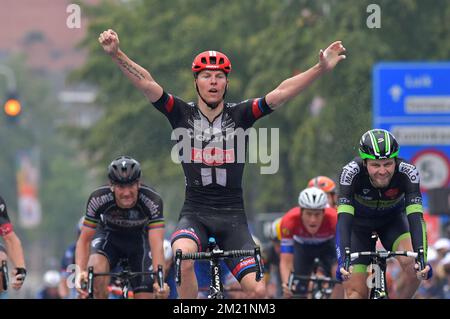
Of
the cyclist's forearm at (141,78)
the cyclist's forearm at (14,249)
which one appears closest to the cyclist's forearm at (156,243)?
the cyclist's forearm at (14,249)

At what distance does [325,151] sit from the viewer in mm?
30078

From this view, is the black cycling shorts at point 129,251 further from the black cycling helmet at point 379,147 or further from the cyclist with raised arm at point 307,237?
the black cycling helmet at point 379,147

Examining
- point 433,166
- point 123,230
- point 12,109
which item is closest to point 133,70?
point 123,230

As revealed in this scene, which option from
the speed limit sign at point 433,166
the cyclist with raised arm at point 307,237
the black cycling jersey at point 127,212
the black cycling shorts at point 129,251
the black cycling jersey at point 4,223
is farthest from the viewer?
the speed limit sign at point 433,166

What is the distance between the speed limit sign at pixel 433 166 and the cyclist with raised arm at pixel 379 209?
7.65 m

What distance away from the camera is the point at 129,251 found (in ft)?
45.2

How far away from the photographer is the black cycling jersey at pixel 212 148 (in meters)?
11.1

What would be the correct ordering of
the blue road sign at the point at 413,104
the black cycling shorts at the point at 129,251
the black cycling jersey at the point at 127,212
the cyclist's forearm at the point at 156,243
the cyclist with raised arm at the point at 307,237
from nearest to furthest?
the cyclist's forearm at the point at 156,243 < the black cycling jersey at the point at 127,212 < the black cycling shorts at the point at 129,251 < the cyclist with raised arm at the point at 307,237 < the blue road sign at the point at 413,104

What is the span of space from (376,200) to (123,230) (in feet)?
9.67

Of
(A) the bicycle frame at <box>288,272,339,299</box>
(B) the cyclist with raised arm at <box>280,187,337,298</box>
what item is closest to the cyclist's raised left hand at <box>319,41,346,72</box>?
(B) the cyclist with raised arm at <box>280,187,337,298</box>

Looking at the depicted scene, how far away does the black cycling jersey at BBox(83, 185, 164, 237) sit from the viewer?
42.3 feet
